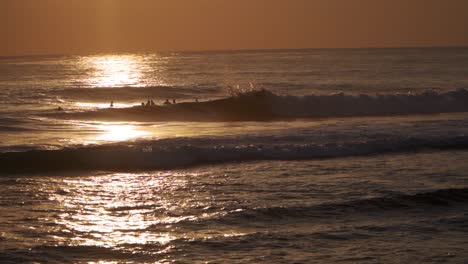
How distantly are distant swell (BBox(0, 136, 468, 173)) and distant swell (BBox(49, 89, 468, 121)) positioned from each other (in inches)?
427

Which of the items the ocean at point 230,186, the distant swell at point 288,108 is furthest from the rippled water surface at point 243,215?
the distant swell at point 288,108

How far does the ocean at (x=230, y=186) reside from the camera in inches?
464

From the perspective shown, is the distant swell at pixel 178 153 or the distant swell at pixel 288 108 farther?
the distant swell at pixel 288 108

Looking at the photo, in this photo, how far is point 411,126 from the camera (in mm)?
27688

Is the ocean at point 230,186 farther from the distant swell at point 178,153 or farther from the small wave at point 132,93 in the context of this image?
the small wave at point 132,93

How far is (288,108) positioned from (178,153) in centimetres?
1669

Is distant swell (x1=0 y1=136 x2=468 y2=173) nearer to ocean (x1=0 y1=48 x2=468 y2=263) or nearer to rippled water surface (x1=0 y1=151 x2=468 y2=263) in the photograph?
ocean (x1=0 y1=48 x2=468 y2=263)

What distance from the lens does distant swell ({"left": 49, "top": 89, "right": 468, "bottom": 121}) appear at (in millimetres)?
33719

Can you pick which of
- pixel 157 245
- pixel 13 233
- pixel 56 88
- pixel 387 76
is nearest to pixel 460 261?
pixel 157 245

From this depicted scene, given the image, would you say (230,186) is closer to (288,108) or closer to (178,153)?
(178,153)

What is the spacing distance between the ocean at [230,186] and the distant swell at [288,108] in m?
0.26

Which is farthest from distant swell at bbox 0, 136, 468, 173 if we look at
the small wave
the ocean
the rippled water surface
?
the small wave

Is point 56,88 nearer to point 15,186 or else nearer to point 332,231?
point 15,186

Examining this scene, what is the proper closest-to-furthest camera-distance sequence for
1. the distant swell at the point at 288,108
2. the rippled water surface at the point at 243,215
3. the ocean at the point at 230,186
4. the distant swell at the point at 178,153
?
1. the rippled water surface at the point at 243,215
2. the ocean at the point at 230,186
3. the distant swell at the point at 178,153
4. the distant swell at the point at 288,108
